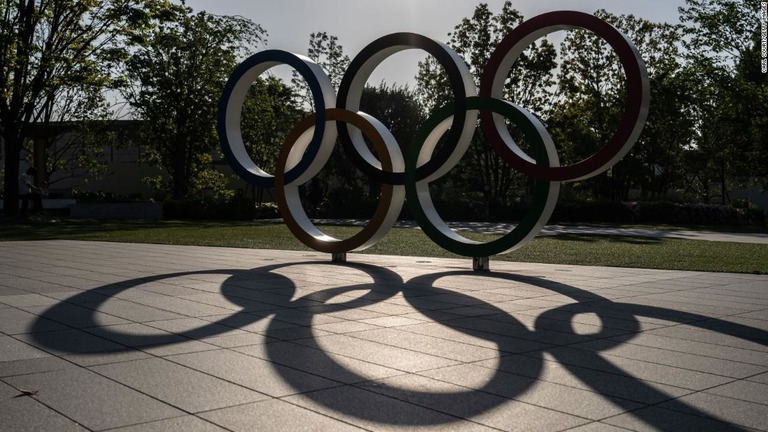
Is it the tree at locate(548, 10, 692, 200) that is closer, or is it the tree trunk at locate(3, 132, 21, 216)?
the tree trunk at locate(3, 132, 21, 216)

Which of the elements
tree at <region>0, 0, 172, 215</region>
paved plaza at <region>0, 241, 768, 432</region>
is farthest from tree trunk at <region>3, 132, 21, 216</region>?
paved plaza at <region>0, 241, 768, 432</region>

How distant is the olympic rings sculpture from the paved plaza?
1.75m

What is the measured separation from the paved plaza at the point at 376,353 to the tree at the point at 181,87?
103 ft

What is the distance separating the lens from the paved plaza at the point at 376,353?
4602mm

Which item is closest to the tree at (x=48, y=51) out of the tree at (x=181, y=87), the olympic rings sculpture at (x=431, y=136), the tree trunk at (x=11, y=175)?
the tree trunk at (x=11, y=175)

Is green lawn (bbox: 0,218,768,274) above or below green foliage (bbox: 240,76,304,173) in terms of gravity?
below

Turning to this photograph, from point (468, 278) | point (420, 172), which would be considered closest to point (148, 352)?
point (468, 278)

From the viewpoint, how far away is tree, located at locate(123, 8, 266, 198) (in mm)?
41375

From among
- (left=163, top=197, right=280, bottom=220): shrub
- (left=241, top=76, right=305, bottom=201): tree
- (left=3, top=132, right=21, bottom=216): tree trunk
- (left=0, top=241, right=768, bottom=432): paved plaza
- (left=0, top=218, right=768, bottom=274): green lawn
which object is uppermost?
(left=241, top=76, right=305, bottom=201): tree

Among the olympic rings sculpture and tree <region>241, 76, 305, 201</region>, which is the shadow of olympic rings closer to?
the olympic rings sculpture

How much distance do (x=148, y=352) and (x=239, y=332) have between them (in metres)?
1.11

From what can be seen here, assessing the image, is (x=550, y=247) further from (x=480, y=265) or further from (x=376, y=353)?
(x=376, y=353)

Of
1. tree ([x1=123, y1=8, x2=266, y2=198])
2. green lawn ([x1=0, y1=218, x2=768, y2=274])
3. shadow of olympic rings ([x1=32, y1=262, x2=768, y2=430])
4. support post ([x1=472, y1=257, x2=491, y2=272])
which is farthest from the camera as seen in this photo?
tree ([x1=123, y1=8, x2=266, y2=198])

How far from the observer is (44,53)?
29562mm
